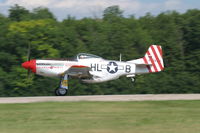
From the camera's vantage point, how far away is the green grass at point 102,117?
9.76 m

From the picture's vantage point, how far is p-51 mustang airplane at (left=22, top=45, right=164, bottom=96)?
18875 millimetres

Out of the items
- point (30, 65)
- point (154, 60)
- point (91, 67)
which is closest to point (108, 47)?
point (154, 60)

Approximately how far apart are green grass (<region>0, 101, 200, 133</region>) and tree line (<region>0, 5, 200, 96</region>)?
40.4ft

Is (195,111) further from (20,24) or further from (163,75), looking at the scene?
(20,24)

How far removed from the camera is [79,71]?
19000mm

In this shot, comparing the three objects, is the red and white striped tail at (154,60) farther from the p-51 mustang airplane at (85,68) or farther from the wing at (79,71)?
the wing at (79,71)

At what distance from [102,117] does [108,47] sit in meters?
18.6

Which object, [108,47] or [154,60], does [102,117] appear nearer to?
[154,60]

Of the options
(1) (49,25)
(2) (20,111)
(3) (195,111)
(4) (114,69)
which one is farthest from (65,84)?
(1) (49,25)

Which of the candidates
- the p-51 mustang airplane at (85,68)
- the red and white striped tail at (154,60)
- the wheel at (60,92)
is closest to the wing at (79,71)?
the p-51 mustang airplane at (85,68)

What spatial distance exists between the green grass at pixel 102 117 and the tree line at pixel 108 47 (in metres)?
12.3

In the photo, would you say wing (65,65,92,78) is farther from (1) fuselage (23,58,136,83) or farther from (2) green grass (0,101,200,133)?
(2) green grass (0,101,200,133)

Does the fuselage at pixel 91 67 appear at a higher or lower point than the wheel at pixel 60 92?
higher

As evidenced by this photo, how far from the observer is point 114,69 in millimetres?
19812
